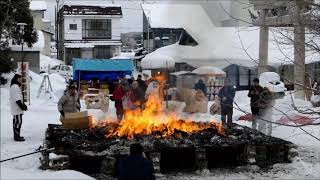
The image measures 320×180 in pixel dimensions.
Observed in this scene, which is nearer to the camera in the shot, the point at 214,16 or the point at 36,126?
the point at 214,16

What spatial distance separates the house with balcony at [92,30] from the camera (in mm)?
50688

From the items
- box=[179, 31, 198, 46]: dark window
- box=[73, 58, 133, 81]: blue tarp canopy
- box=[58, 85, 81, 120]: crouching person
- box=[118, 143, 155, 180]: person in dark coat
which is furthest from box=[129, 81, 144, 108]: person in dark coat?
box=[73, 58, 133, 81]: blue tarp canopy

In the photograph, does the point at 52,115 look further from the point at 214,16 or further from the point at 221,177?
the point at 214,16

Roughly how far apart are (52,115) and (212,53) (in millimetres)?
8042

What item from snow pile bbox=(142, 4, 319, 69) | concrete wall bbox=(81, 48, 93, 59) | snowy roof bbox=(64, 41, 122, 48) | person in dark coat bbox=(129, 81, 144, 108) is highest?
snowy roof bbox=(64, 41, 122, 48)

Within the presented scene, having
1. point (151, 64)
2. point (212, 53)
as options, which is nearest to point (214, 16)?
point (212, 53)

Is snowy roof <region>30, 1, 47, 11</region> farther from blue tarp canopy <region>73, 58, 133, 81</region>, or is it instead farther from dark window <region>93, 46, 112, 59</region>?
blue tarp canopy <region>73, 58, 133, 81</region>

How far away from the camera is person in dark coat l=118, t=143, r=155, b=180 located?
6113 mm

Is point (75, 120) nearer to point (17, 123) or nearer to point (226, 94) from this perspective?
point (17, 123)

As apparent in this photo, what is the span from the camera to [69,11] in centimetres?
5112

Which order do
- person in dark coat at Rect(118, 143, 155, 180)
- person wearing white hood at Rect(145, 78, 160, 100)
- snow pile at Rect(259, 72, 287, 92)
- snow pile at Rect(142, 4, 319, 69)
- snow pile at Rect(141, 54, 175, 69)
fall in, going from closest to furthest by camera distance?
person in dark coat at Rect(118, 143, 155, 180)
snow pile at Rect(142, 4, 319, 69)
person wearing white hood at Rect(145, 78, 160, 100)
snow pile at Rect(141, 54, 175, 69)
snow pile at Rect(259, 72, 287, 92)

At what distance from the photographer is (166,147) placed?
9.80 meters

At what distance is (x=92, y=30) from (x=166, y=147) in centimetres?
4296

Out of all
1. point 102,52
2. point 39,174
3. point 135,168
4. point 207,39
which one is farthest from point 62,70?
point 135,168
